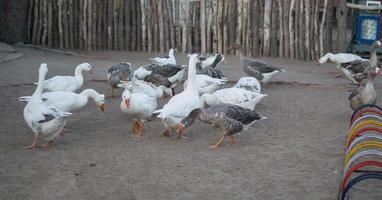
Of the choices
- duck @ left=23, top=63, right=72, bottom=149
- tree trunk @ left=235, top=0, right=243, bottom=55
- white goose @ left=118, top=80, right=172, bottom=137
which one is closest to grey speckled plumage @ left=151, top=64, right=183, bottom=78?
white goose @ left=118, top=80, right=172, bottom=137

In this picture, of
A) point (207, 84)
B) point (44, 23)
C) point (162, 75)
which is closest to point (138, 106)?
point (207, 84)

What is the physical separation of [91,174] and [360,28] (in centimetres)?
934

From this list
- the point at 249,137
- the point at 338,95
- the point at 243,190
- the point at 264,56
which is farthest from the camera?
the point at 264,56

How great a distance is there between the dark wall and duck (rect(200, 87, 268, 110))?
737cm

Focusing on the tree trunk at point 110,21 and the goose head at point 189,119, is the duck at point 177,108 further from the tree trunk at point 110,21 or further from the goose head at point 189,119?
the tree trunk at point 110,21

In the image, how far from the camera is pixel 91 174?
6.06m

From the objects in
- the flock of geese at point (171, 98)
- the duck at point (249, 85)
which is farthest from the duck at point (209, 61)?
the duck at point (249, 85)

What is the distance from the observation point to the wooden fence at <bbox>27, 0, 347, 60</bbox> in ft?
43.4

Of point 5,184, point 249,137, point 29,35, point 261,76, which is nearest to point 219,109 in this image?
point 249,137

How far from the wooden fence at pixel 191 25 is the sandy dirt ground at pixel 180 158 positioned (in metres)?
3.59

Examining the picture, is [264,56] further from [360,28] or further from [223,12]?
[360,28]

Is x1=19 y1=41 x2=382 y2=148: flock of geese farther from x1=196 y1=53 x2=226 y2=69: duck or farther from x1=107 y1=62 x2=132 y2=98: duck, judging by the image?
x1=196 y1=53 x2=226 y2=69: duck

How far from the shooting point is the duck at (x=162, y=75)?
382 inches

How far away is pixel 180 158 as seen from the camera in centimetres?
668
